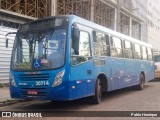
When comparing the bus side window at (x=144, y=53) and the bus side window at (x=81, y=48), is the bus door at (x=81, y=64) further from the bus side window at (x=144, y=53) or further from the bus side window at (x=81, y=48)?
the bus side window at (x=144, y=53)

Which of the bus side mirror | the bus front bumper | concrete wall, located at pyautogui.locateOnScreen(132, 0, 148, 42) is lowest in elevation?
the bus front bumper

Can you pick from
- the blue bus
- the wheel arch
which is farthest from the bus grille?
the wheel arch

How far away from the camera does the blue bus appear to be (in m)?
9.29

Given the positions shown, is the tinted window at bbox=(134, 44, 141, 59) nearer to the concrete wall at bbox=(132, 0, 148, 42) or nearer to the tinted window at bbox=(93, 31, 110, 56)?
the tinted window at bbox=(93, 31, 110, 56)

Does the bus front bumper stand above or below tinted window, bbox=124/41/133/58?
below

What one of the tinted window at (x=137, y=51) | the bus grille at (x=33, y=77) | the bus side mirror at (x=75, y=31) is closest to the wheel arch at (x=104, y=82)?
the bus side mirror at (x=75, y=31)

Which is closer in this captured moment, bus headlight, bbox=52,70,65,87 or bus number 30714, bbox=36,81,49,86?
bus headlight, bbox=52,70,65,87

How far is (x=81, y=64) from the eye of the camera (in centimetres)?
1000

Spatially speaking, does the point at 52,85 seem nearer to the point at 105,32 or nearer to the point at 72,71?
the point at 72,71

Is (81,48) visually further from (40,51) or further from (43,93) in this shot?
(43,93)

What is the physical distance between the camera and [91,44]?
35.6 feet

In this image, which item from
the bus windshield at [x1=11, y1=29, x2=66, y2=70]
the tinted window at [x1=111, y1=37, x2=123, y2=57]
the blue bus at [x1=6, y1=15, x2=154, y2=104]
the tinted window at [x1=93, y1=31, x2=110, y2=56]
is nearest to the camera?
the blue bus at [x1=6, y1=15, x2=154, y2=104]

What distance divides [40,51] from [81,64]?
51.6 inches

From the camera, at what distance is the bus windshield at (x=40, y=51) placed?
9414 millimetres
